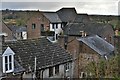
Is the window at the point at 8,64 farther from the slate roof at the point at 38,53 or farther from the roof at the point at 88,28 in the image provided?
the roof at the point at 88,28

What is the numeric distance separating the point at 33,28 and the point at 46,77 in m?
22.0

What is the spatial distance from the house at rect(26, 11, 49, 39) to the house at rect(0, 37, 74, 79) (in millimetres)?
18896

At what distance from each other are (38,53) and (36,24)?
21.7 meters

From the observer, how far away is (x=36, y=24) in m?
34.4

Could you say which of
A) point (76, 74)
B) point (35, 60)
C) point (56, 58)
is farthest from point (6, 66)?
point (76, 74)

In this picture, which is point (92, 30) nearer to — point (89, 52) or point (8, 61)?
point (89, 52)

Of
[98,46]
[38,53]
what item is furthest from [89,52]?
[38,53]

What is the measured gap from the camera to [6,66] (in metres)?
10.2

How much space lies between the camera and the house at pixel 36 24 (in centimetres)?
3394

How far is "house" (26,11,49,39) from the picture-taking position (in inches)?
1336

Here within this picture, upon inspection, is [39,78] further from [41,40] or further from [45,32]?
[45,32]

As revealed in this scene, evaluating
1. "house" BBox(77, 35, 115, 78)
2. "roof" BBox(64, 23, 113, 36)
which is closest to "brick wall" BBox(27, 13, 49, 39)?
"roof" BBox(64, 23, 113, 36)

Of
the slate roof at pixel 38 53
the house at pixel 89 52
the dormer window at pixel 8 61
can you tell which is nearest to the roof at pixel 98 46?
the house at pixel 89 52

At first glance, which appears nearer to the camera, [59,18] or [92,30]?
[92,30]
